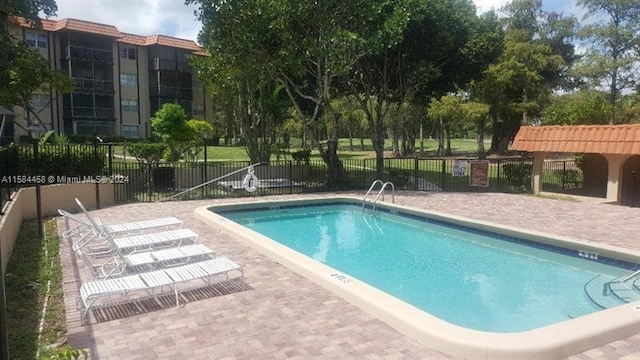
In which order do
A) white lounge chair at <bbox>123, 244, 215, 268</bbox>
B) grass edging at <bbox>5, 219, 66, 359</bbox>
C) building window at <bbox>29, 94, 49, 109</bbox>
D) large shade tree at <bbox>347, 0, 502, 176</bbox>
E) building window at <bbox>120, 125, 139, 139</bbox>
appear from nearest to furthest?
grass edging at <bbox>5, 219, 66, 359</bbox> < white lounge chair at <bbox>123, 244, 215, 268</bbox> < large shade tree at <bbox>347, 0, 502, 176</bbox> < building window at <bbox>29, 94, 49, 109</bbox> < building window at <bbox>120, 125, 139, 139</bbox>

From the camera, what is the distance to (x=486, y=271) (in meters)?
9.16

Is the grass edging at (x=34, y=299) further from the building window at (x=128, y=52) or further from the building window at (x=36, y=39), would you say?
the building window at (x=128, y=52)

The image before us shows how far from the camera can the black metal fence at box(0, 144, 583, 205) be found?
46.1 ft

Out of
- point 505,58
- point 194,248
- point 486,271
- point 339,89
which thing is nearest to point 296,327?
point 194,248

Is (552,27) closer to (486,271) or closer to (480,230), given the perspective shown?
(480,230)

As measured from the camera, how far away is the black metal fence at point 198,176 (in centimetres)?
1406

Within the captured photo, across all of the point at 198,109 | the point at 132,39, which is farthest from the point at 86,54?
the point at 198,109

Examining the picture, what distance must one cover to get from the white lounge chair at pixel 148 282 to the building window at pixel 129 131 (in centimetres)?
4431

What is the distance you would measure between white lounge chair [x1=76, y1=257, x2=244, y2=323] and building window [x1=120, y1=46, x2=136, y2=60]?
4584cm

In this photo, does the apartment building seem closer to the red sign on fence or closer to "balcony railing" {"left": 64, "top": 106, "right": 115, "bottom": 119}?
"balcony railing" {"left": 64, "top": 106, "right": 115, "bottom": 119}

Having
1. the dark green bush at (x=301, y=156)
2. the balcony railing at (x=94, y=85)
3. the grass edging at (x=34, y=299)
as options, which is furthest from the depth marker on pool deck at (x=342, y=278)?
the balcony railing at (x=94, y=85)

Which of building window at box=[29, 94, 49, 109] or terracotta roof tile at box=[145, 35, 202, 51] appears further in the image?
terracotta roof tile at box=[145, 35, 202, 51]

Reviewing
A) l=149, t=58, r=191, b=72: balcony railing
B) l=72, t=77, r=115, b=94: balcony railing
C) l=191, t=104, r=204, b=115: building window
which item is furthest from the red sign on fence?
l=191, t=104, r=204, b=115: building window

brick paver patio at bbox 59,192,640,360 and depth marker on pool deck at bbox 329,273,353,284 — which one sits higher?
depth marker on pool deck at bbox 329,273,353,284
